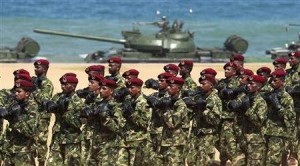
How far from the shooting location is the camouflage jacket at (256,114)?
501 inches

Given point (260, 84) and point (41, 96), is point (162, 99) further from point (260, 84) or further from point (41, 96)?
point (41, 96)

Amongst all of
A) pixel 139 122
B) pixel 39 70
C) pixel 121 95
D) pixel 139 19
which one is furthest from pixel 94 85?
pixel 139 19

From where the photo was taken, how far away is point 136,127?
12.6m

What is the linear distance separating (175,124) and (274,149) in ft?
4.67

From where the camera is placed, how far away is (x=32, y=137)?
1238 centimetres

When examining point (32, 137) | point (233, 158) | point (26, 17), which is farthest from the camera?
point (26, 17)

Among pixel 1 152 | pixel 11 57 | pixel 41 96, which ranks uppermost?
pixel 11 57

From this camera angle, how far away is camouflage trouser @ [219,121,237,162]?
13.6m

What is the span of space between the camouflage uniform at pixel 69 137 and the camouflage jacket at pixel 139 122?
24.3 inches

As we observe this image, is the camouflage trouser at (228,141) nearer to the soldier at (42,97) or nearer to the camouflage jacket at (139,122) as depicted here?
the camouflage jacket at (139,122)

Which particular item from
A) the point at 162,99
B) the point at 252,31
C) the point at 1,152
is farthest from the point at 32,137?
the point at 252,31

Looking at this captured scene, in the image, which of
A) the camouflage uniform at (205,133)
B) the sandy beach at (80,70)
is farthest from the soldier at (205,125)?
the sandy beach at (80,70)

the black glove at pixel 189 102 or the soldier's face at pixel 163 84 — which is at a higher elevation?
the soldier's face at pixel 163 84

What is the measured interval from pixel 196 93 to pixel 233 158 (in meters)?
1.03
